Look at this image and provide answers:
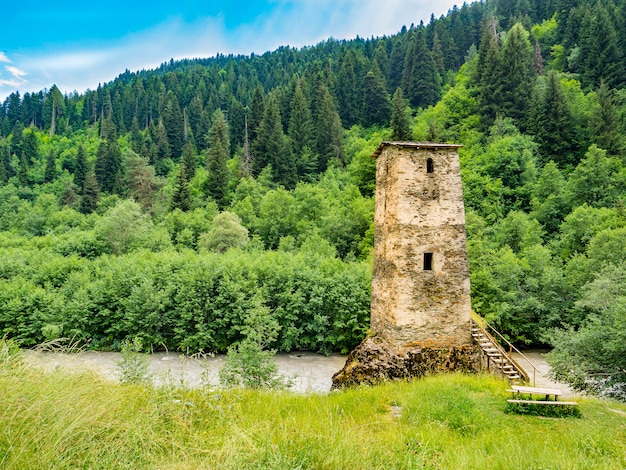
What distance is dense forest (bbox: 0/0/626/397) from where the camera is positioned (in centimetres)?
2642

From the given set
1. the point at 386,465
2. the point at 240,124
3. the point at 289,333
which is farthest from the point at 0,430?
the point at 240,124

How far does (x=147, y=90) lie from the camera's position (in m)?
98.1

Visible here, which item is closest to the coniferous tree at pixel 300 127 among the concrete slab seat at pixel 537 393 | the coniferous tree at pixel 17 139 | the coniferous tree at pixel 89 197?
the coniferous tree at pixel 89 197

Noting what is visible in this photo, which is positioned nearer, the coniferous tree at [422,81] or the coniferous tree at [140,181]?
the coniferous tree at [140,181]

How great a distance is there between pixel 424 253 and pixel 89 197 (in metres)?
50.4

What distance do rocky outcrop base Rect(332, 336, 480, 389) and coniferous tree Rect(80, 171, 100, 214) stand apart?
4842 cm

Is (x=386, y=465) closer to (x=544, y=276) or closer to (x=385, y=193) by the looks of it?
(x=385, y=193)

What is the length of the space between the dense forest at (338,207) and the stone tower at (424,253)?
5114mm

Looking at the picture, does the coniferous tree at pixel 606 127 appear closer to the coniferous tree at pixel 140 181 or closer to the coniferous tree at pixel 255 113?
the coniferous tree at pixel 255 113

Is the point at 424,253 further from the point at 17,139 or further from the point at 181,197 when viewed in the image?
the point at 17,139

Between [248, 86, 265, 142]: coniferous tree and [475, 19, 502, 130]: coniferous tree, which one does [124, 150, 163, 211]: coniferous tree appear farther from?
[475, 19, 502, 130]: coniferous tree

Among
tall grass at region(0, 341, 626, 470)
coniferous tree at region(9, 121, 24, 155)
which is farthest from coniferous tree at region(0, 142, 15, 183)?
tall grass at region(0, 341, 626, 470)

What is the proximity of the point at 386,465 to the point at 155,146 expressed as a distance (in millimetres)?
73917

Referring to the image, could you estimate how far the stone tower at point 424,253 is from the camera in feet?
48.2
